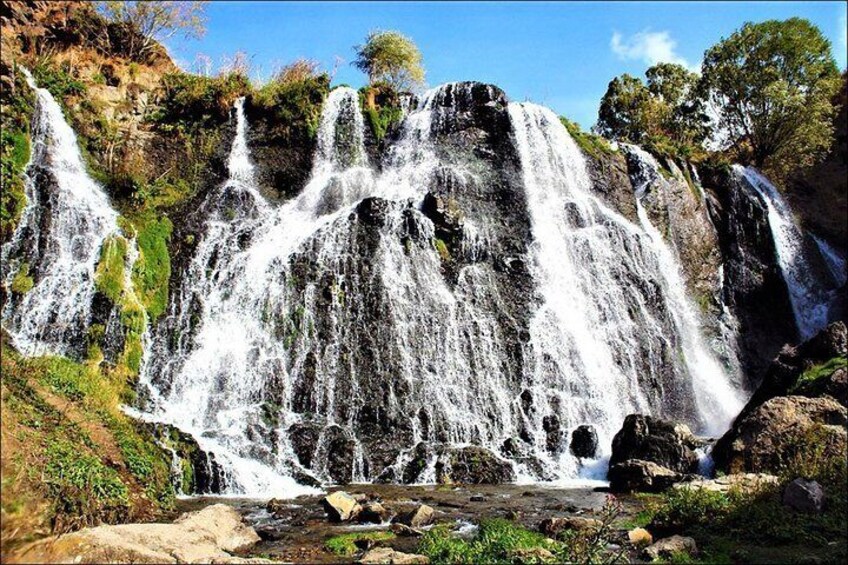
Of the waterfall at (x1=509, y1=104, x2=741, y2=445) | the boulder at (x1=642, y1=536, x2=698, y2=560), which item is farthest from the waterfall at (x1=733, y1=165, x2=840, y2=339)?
the boulder at (x1=642, y1=536, x2=698, y2=560)

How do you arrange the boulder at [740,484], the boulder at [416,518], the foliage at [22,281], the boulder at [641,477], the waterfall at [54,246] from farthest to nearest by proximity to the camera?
the foliage at [22,281], the waterfall at [54,246], the boulder at [641,477], the boulder at [416,518], the boulder at [740,484]

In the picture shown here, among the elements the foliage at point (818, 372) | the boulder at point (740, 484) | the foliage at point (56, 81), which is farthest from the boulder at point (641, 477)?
the foliage at point (56, 81)

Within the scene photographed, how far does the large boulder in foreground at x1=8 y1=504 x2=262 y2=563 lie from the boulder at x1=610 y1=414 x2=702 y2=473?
10.1 metres

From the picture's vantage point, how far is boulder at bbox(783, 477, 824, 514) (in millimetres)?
9078

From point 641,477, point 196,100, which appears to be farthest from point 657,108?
point 641,477

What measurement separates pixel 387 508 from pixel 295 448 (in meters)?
4.59

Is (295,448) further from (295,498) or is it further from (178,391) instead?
(178,391)

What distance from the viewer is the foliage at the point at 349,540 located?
9.05 meters

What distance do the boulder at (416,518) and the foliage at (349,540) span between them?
0.67 metres

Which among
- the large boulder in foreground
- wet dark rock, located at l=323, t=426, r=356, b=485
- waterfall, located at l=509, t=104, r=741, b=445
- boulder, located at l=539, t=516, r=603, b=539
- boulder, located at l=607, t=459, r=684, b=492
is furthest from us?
waterfall, located at l=509, t=104, r=741, b=445

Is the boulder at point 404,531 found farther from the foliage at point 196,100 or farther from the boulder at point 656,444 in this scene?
the foliage at point 196,100

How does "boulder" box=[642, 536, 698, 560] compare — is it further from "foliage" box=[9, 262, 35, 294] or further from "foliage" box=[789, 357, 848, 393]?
"foliage" box=[9, 262, 35, 294]

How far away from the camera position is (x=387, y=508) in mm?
11953

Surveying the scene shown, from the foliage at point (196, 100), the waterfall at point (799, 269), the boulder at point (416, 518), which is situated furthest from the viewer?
the waterfall at point (799, 269)
